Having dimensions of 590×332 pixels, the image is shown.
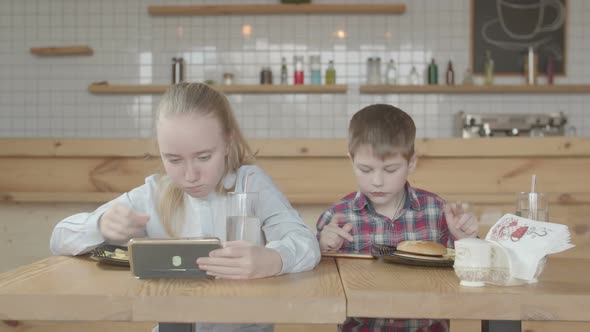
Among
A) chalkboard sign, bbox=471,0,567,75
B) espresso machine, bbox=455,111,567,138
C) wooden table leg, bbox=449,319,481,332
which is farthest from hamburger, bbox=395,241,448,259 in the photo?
chalkboard sign, bbox=471,0,567,75

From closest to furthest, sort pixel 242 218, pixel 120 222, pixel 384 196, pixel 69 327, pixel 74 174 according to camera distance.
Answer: pixel 242 218 → pixel 120 222 → pixel 384 196 → pixel 69 327 → pixel 74 174

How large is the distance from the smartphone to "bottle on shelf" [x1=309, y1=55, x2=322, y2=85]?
4106mm

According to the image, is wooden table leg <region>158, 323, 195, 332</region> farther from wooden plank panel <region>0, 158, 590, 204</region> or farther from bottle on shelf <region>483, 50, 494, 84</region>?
bottle on shelf <region>483, 50, 494, 84</region>

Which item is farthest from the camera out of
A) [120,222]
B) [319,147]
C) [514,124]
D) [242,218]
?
[514,124]

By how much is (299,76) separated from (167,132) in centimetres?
377

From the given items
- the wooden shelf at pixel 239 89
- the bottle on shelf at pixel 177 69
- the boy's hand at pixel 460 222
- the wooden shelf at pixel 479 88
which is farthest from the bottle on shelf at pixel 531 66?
the boy's hand at pixel 460 222

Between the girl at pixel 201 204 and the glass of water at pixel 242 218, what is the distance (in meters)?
0.05

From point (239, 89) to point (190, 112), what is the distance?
3.66 metres

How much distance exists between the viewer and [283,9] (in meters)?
5.16

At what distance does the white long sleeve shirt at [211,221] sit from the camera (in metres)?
1.48

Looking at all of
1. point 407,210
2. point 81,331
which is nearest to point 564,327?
point 407,210

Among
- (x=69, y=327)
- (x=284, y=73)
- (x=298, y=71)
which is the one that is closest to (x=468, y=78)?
(x=298, y=71)

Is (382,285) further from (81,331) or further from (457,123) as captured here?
(457,123)

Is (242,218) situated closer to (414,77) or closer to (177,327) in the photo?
(177,327)
